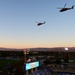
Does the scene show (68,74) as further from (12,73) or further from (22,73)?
(12,73)

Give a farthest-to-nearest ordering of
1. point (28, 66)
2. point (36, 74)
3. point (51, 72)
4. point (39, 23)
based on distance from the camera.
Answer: point (51, 72), point (36, 74), point (28, 66), point (39, 23)

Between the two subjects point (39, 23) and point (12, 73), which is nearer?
point (39, 23)

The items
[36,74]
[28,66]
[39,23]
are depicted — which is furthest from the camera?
[36,74]

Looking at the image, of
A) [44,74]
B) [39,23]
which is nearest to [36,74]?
[44,74]

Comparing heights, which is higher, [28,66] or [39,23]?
[39,23]

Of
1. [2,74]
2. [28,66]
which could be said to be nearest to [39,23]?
[28,66]

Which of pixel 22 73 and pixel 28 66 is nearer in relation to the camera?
pixel 28 66

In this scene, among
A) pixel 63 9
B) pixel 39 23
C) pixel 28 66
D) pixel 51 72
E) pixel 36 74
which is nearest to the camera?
pixel 63 9

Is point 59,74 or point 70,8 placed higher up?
point 70,8

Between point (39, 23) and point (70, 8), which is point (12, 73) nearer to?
point (39, 23)
